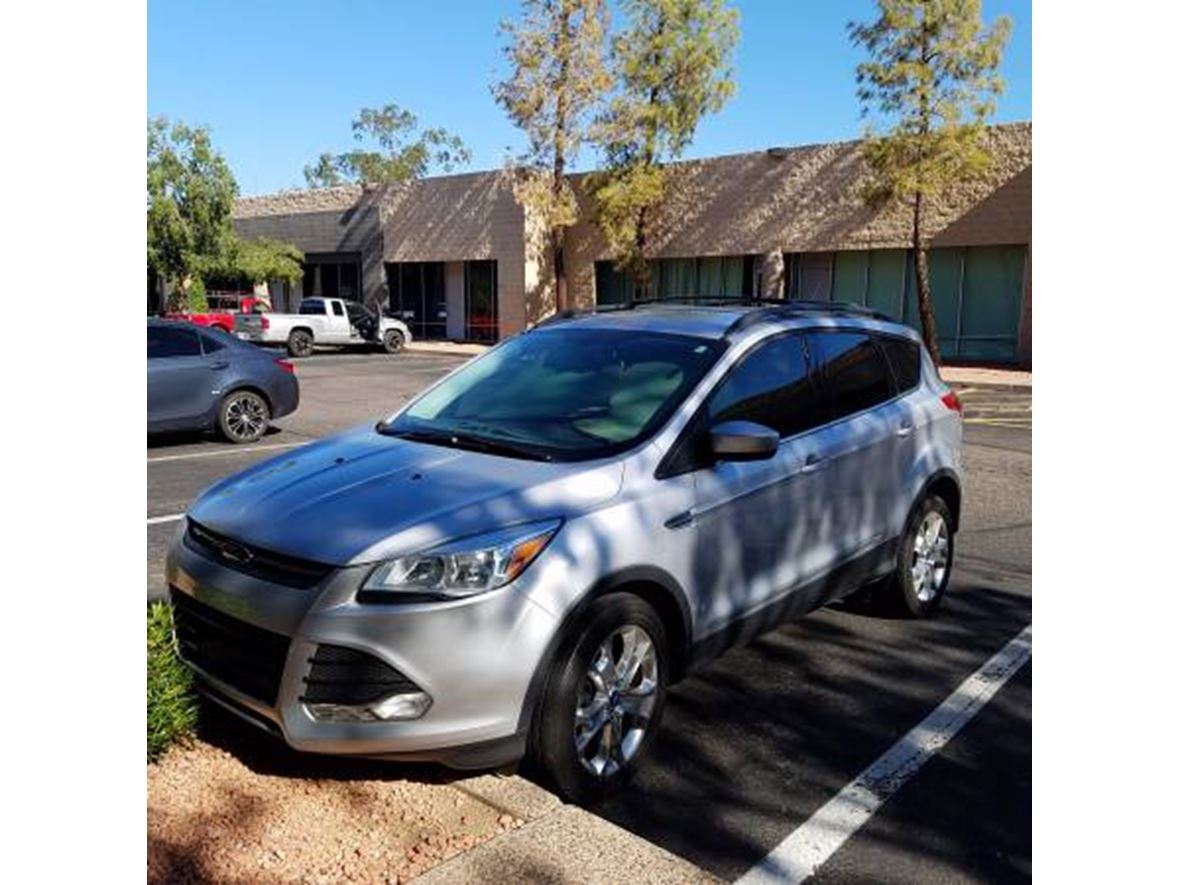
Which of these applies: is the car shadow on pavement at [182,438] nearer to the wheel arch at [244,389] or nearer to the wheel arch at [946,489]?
the wheel arch at [244,389]

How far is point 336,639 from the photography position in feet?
10.2

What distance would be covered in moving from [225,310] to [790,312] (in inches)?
1256

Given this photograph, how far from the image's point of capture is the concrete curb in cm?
300

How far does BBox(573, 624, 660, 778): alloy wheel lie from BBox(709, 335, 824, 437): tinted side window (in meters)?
1.00

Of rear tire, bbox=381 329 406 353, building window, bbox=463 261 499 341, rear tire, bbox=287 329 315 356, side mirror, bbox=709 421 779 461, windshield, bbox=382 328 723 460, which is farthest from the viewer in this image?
building window, bbox=463 261 499 341

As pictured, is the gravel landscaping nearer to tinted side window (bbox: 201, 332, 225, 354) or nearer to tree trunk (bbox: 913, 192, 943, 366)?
tinted side window (bbox: 201, 332, 225, 354)

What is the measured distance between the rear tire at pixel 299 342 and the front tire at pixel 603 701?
83.8 feet

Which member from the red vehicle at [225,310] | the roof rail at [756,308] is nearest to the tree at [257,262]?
the red vehicle at [225,310]

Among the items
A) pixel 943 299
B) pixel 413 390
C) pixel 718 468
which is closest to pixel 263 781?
pixel 718 468

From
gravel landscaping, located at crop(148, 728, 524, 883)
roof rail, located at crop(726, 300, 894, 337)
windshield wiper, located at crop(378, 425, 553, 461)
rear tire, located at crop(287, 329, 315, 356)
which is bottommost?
gravel landscaping, located at crop(148, 728, 524, 883)

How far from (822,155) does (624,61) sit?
5424mm

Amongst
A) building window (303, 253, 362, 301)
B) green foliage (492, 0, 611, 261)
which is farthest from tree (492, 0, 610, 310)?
building window (303, 253, 362, 301)

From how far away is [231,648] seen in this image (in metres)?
3.43
